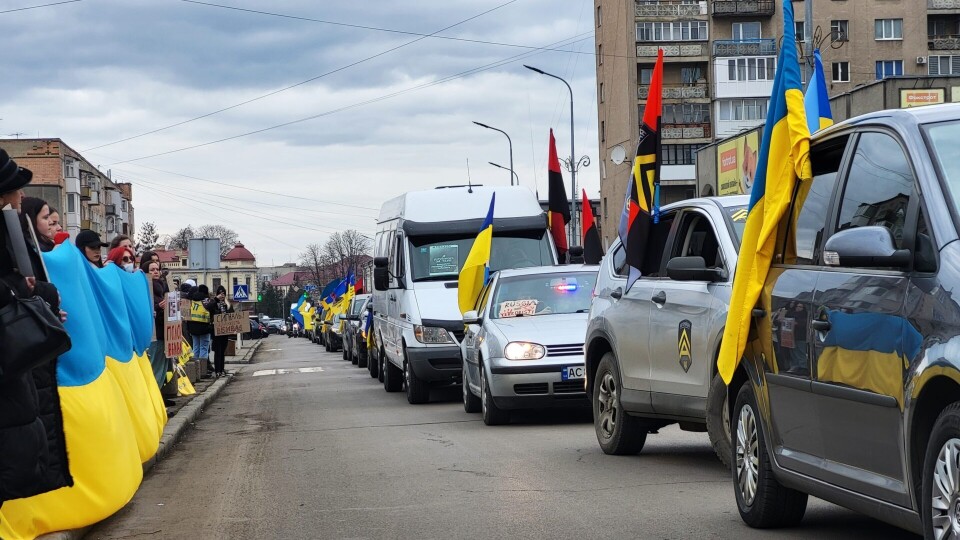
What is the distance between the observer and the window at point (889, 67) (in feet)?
249

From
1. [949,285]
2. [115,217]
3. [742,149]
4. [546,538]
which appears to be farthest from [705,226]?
[115,217]

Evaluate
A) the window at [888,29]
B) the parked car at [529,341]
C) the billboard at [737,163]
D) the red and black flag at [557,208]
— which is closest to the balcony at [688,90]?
the window at [888,29]

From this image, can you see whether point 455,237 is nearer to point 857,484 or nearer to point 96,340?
Result: point 96,340

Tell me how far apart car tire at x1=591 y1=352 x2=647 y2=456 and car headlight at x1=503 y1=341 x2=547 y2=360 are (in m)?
2.91

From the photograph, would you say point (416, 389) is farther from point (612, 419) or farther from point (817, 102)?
point (817, 102)

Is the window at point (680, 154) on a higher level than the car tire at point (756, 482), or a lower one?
higher

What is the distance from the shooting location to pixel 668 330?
360 inches

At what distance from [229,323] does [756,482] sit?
2378cm

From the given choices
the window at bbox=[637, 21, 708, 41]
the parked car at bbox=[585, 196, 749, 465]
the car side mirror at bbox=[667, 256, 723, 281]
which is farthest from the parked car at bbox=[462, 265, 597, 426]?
the window at bbox=[637, 21, 708, 41]

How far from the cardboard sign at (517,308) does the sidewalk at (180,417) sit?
3674 millimetres

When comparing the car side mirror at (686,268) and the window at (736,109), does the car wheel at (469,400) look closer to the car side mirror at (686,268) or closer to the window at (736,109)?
the car side mirror at (686,268)

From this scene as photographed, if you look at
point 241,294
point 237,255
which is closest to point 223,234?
point 237,255

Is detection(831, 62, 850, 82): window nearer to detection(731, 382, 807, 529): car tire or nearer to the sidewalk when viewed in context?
the sidewalk

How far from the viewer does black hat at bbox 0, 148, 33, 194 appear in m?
5.55
